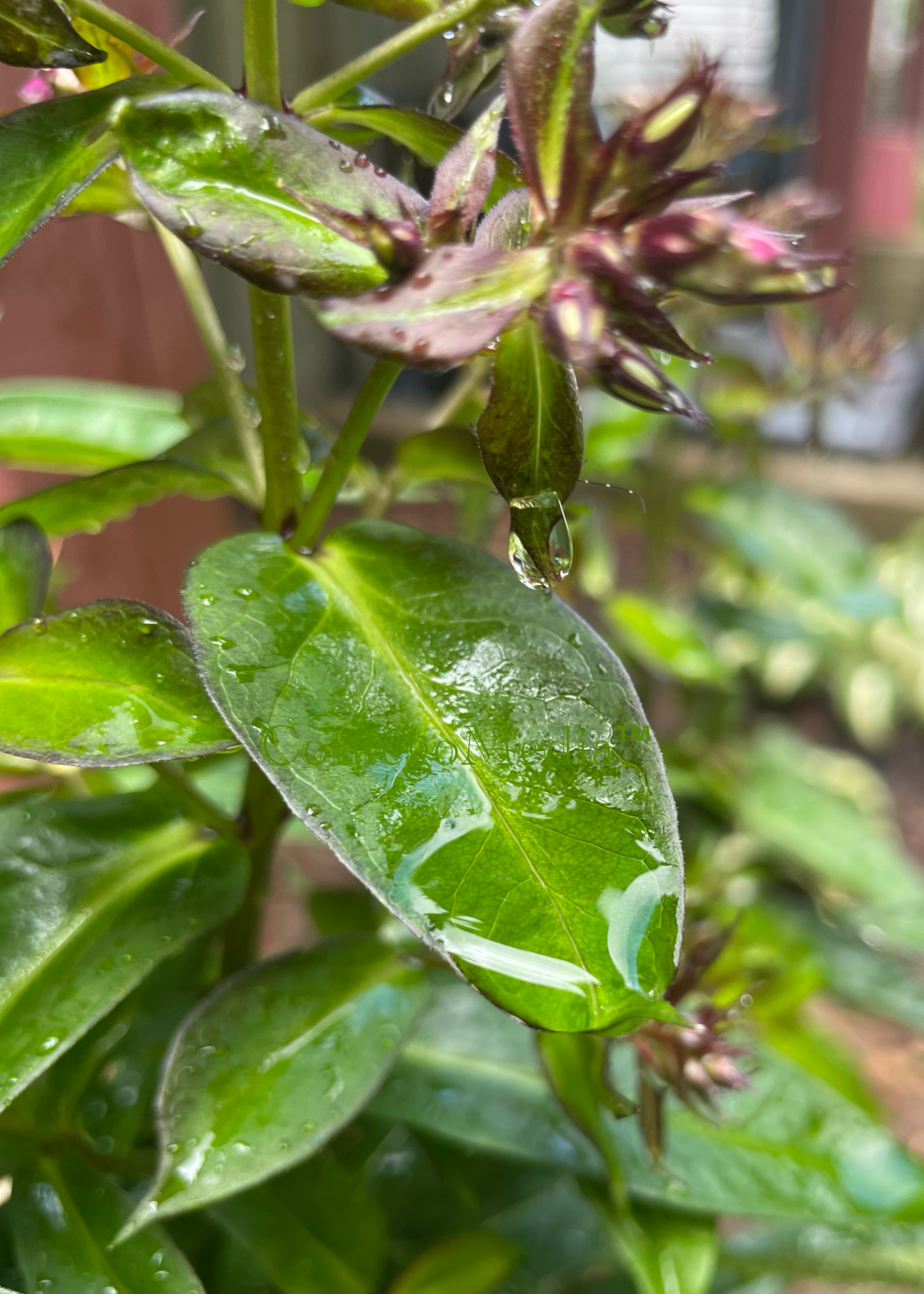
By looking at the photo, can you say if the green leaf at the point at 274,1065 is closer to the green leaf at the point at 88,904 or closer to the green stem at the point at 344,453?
the green leaf at the point at 88,904

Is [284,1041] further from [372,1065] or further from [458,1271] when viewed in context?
[458,1271]

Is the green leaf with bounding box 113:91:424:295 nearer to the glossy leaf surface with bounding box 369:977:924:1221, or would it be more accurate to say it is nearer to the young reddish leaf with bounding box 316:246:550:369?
the young reddish leaf with bounding box 316:246:550:369

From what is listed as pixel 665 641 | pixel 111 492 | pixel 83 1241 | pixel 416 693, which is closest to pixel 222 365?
pixel 111 492

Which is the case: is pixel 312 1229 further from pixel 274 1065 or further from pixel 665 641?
pixel 665 641

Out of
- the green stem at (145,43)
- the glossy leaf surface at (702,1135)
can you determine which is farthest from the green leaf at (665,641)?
the green stem at (145,43)

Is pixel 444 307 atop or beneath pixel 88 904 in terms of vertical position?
atop

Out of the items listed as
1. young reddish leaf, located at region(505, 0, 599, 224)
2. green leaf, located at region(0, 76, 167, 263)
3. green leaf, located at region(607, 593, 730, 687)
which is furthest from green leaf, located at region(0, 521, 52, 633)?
green leaf, located at region(607, 593, 730, 687)
